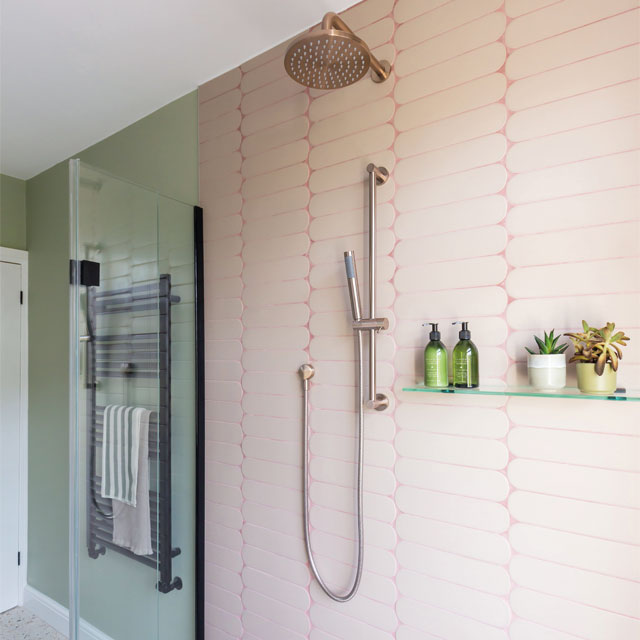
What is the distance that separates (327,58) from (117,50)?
100 centimetres

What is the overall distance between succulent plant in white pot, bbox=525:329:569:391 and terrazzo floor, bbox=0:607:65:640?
2834 millimetres

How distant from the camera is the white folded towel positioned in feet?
4.86

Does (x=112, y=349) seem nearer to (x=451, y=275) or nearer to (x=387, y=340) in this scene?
(x=387, y=340)

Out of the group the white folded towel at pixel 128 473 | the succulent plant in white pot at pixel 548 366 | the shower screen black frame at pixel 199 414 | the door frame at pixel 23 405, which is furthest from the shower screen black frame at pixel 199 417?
the door frame at pixel 23 405

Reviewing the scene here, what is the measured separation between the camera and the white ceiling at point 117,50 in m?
1.49

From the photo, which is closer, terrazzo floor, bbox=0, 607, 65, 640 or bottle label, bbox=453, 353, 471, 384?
bottle label, bbox=453, 353, 471, 384

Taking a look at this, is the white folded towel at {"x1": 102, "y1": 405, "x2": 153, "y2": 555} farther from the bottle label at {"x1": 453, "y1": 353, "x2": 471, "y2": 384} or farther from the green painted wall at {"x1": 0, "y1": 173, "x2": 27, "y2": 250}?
the green painted wall at {"x1": 0, "y1": 173, "x2": 27, "y2": 250}

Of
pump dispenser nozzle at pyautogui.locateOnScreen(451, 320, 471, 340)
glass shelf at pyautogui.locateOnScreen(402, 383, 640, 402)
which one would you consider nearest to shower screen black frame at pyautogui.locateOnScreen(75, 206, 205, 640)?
glass shelf at pyautogui.locateOnScreen(402, 383, 640, 402)

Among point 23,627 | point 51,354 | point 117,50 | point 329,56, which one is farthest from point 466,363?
point 23,627

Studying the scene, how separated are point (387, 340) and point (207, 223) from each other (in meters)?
0.96

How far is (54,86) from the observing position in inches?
75.9

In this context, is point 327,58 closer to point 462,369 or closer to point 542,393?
point 462,369

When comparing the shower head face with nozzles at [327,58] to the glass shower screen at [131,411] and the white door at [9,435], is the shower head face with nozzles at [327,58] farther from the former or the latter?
the white door at [9,435]

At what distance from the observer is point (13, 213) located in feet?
9.37
